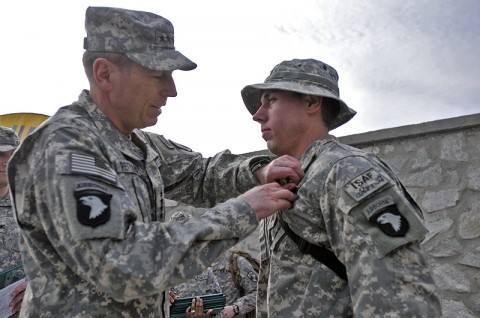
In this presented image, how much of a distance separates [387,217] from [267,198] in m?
0.46

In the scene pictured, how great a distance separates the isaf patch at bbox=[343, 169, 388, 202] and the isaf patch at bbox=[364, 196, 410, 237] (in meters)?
0.05

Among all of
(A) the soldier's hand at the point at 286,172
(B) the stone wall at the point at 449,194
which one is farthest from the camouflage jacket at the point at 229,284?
(A) the soldier's hand at the point at 286,172

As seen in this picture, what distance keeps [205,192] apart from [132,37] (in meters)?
1.03

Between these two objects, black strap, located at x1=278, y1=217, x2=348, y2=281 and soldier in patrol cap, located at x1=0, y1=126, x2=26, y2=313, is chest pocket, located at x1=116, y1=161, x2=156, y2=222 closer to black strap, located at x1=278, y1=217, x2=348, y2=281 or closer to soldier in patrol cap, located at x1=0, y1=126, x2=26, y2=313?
black strap, located at x1=278, y1=217, x2=348, y2=281

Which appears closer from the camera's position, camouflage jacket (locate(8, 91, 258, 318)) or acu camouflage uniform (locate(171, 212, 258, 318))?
camouflage jacket (locate(8, 91, 258, 318))

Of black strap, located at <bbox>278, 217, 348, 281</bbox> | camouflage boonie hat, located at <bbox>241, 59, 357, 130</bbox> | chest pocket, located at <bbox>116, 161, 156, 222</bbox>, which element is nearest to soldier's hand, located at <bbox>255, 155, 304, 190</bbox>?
black strap, located at <bbox>278, 217, 348, 281</bbox>

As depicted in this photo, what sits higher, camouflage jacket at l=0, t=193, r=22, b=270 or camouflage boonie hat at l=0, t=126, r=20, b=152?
camouflage boonie hat at l=0, t=126, r=20, b=152

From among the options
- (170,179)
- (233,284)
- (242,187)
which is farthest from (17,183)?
(233,284)

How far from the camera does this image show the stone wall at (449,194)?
4156mm

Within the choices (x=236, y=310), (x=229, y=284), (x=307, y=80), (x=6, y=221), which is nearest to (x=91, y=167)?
(x=307, y=80)

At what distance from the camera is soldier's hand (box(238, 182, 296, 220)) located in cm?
196

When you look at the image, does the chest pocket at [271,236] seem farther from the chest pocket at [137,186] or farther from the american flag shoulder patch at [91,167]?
the american flag shoulder patch at [91,167]

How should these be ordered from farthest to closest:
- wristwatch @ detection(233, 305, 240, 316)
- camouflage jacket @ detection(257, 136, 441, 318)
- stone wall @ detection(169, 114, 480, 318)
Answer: wristwatch @ detection(233, 305, 240, 316), stone wall @ detection(169, 114, 480, 318), camouflage jacket @ detection(257, 136, 441, 318)

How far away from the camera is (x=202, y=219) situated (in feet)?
6.02
